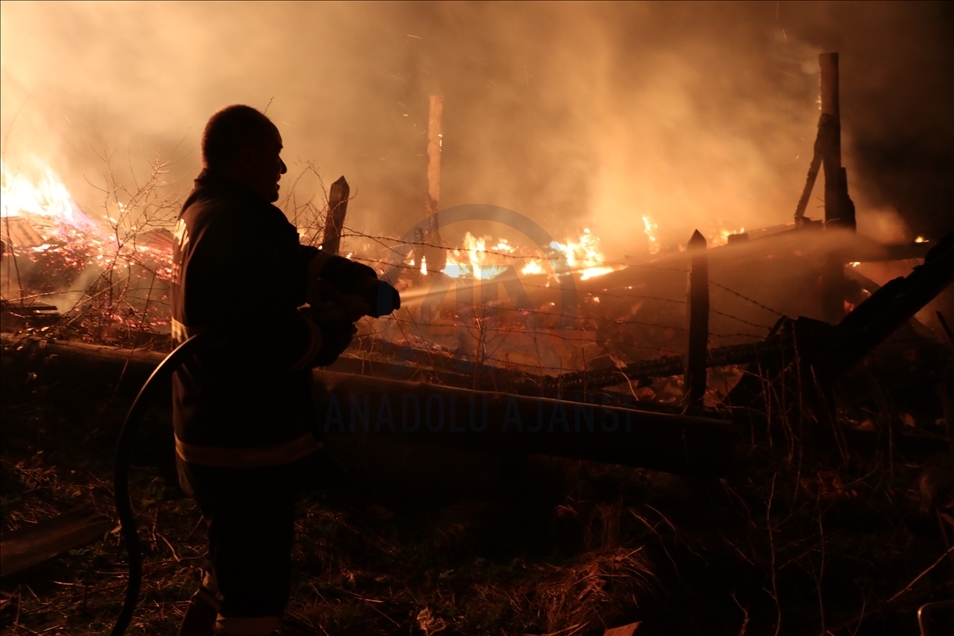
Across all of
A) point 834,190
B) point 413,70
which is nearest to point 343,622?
point 834,190

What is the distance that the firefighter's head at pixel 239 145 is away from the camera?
1.94 m

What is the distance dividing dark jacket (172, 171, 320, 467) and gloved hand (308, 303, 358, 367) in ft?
0.21

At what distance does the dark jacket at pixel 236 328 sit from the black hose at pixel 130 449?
0.27 ft

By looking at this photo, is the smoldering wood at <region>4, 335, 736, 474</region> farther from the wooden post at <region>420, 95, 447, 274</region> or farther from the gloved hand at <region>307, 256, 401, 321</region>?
the wooden post at <region>420, 95, 447, 274</region>

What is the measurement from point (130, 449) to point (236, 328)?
0.66 metres

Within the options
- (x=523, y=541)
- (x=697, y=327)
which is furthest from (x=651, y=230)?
(x=523, y=541)

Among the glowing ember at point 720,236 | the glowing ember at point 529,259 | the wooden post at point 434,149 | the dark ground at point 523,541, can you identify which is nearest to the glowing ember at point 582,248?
the glowing ember at point 529,259

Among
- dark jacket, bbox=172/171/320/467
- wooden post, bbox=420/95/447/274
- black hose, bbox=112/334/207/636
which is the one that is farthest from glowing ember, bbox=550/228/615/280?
black hose, bbox=112/334/207/636

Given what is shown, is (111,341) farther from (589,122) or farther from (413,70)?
(413,70)

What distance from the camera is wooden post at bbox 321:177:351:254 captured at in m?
4.64

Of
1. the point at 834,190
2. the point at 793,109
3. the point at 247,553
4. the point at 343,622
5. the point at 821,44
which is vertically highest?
the point at 821,44

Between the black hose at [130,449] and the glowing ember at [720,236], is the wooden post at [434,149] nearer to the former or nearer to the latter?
the glowing ember at [720,236]

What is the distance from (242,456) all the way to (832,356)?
415 cm

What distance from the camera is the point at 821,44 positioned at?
43.8 ft
